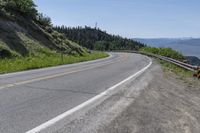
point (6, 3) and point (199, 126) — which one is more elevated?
point (6, 3)

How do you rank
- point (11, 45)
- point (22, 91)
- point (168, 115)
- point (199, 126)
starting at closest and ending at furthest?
point (199, 126) < point (168, 115) < point (22, 91) < point (11, 45)

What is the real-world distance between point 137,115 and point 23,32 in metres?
30.9

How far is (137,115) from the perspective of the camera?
8312 millimetres

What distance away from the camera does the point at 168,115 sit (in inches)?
344

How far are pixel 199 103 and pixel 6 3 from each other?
30.9m

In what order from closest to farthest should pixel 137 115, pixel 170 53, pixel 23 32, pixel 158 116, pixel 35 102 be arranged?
pixel 137 115 < pixel 158 116 < pixel 35 102 < pixel 23 32 < pixel 170 53

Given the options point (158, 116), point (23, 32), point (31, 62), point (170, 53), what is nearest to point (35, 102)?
point (158, 116)

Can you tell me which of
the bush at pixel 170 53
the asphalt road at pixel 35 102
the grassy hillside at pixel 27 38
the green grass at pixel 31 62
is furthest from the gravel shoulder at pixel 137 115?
the bush at pixel 170 53

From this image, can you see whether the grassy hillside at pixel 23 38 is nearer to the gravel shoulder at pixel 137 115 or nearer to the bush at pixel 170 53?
the bush at pixel 170 53

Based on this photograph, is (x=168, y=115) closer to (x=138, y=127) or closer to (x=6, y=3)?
(x=138, y=127)

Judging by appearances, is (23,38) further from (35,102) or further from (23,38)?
(35,102)

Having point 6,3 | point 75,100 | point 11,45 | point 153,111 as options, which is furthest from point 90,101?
point 6,3

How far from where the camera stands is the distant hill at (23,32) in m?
32.1

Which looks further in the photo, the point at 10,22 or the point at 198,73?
the point at 10,22
